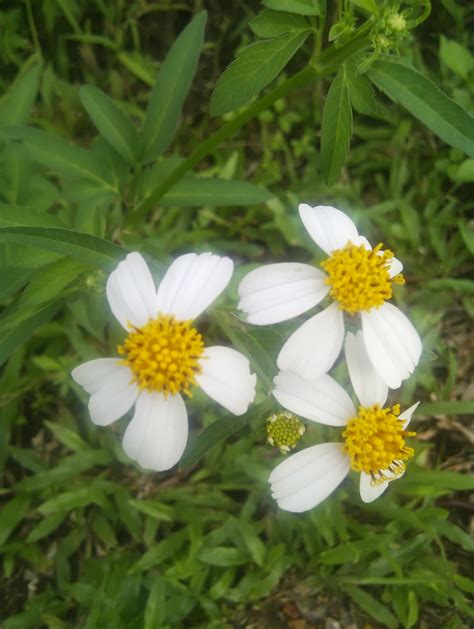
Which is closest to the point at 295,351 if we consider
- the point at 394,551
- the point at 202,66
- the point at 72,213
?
the point at 394,551

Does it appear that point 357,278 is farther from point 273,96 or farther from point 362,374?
point 273,96

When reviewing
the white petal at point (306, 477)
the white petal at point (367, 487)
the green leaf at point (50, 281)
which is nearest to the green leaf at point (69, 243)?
the green leaf at point (50, 281)

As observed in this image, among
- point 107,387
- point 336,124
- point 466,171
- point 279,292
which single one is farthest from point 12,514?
point 466,171

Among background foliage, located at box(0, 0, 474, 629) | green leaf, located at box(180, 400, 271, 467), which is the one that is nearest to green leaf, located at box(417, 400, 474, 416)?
background foliage, located at box(0, 0, 474, 629)

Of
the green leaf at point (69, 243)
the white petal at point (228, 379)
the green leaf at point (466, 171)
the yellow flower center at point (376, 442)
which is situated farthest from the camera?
the green leaf at point (466, 171)

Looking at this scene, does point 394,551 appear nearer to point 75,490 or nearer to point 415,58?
point 75,490

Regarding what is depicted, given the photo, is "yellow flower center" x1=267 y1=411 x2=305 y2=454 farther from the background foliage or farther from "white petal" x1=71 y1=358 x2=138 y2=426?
"white petal" x1=71 y1=358 x2=138 y2=426

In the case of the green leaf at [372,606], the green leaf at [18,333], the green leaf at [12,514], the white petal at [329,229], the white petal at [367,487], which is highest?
the white petal at [329,229]

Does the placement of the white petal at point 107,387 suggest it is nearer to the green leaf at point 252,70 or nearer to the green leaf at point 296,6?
the green leaf at point 252,70
